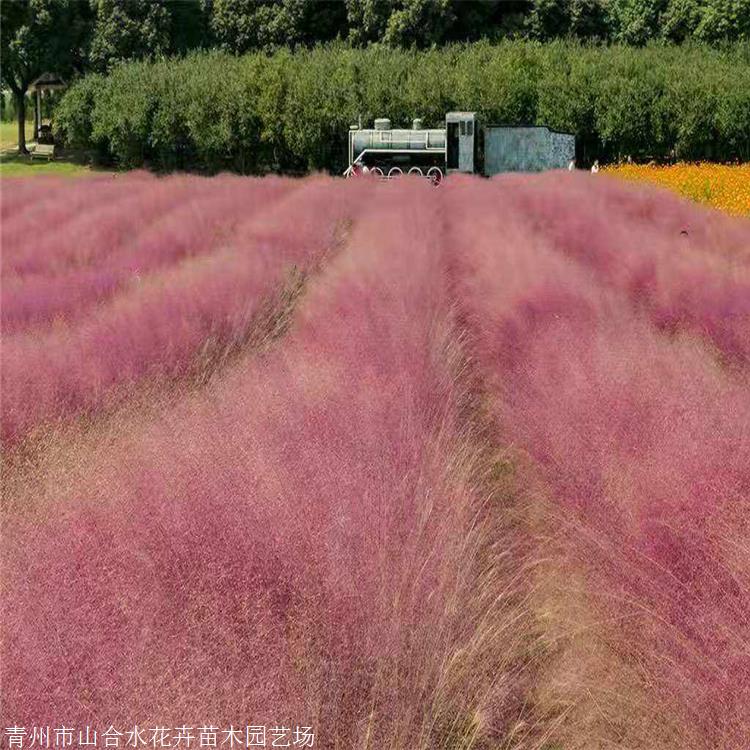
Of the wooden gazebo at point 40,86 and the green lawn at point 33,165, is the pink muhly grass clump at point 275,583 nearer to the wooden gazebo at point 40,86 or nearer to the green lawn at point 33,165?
the green lawn at point 33,165

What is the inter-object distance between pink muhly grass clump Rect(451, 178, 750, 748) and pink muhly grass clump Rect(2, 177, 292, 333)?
3.08 metres

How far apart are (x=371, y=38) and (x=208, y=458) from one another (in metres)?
48.4

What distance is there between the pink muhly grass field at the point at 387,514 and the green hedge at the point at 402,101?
30410 millimetres

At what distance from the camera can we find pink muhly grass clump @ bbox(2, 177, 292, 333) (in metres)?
5.35

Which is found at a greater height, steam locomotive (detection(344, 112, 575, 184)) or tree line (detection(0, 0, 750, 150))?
tree line (detection(0, 0, 750, 150))

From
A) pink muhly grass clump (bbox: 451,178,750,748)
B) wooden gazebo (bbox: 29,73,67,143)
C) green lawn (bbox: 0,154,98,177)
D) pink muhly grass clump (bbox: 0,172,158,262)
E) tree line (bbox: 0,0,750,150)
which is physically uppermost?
tree line (bbox: 0,0,750,150)

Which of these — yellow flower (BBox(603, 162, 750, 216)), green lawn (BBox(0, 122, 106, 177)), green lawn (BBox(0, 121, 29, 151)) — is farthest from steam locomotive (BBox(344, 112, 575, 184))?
green lawn (BBox(0, 121, 29, 151))

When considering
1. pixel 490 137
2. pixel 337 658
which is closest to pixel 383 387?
pixel 337 658

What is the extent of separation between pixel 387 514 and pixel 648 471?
941 mm

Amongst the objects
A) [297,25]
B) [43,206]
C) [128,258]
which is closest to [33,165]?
[297,25]

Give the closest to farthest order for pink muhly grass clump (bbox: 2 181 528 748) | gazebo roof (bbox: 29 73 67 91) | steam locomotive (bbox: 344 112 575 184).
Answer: pink muhly grass clump (bbox: 2 181 528 748)
steam locomotive (bbox: 344 112 575 184)
gazebo roof (bbox: 29 73 67 91)

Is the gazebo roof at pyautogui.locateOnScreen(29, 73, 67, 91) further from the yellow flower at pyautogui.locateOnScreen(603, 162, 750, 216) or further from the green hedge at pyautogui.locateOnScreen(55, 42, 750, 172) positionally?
the yellow flower at pyautogui.locateOnScreen(603, 162, 750, 216)

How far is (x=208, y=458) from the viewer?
2.53m

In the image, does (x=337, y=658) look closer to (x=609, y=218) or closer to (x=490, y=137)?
(x=609, y=218)
